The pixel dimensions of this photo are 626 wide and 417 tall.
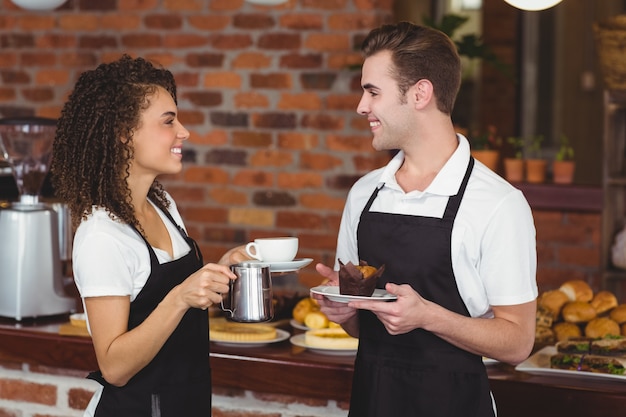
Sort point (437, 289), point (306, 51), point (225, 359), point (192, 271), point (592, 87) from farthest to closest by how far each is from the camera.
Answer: point (592, 87), point (306, 51), point (225, 359), point (192, 271), point (437, 289)

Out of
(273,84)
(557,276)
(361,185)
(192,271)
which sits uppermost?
(273,84)

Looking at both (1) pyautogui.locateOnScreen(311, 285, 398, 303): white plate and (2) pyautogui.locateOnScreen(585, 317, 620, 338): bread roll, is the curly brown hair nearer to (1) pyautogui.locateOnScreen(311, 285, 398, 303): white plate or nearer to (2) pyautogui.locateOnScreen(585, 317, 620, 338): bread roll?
(1) pyautogui.locateOnScreen(311, 285, 398, 303): white plate

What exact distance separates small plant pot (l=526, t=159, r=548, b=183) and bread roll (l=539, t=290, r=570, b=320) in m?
1.69

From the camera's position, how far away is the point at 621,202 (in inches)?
186

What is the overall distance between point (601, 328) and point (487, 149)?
76.6 inches

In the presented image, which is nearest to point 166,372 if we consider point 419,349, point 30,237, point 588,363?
point 419,349

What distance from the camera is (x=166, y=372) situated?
2223 millimetres

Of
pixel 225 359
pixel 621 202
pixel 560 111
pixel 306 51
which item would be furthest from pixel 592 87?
pixel 225 359

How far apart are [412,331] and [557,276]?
2.73 meters

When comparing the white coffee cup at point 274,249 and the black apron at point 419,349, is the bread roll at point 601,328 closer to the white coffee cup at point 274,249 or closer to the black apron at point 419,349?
the black apron at point 419,349

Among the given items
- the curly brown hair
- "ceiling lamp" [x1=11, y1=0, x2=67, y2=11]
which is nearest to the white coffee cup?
the curly brown hair

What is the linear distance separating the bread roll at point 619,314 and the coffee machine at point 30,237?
5.65 ft

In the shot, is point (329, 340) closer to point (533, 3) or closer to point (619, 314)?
point (619, 314)

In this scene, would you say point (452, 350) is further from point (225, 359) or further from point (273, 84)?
point (273, 84)
